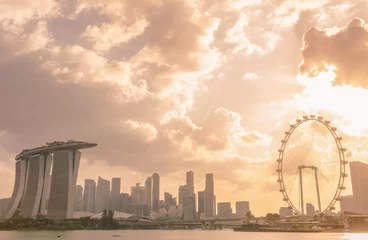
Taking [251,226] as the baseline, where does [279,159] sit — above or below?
above

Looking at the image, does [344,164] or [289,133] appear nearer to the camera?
[344,164]

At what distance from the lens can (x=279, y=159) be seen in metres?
142

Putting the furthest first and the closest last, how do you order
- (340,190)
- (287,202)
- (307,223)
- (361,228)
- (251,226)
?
(251,226), (307,223), (361,228), (287,202), (340,190)

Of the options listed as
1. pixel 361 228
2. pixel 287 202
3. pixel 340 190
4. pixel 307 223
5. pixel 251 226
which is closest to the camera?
pixel 340 190

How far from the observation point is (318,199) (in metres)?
138

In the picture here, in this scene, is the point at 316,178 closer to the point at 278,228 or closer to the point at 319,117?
the point at 319,117

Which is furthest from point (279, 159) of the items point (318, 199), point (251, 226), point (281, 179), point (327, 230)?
point (251, 226)

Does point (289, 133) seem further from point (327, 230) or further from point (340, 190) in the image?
point (327, 230)

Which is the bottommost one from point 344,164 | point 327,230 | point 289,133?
point 327,230

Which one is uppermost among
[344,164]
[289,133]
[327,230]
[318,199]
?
[289,133]

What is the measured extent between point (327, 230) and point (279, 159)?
35219mm

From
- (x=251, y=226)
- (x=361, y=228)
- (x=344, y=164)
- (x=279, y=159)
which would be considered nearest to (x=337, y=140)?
(x=344, y=164)

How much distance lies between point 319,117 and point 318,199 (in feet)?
91.1

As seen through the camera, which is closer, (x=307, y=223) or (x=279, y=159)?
(x=279, y=159)
